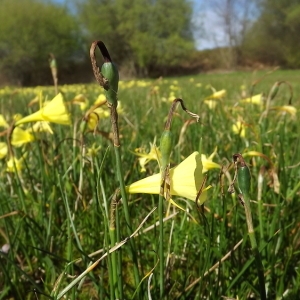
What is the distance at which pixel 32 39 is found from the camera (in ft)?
77.7

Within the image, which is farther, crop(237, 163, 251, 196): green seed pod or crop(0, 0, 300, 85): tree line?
crop(0, 0, 300, 85): tree line

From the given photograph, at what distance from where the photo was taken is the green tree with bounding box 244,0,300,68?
2422cm

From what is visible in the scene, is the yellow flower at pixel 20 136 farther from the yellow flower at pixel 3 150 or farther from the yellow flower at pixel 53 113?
the yellow flower at pixel 53 113

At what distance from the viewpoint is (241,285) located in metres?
0.59

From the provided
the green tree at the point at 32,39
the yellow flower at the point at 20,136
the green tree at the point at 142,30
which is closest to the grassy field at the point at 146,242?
the yellow flower at the point at 20,136

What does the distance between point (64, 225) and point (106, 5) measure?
27.7m

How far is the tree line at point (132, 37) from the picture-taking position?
77.3 feet

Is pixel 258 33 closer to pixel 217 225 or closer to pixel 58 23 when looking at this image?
pixel 58 23

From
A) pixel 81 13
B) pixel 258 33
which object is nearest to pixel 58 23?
pixel 81 13

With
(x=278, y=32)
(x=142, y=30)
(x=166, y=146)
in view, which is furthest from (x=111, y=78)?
(x=142, y=30)

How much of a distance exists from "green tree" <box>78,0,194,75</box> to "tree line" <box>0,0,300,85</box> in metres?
0.05

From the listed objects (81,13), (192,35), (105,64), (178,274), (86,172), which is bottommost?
(178,274)

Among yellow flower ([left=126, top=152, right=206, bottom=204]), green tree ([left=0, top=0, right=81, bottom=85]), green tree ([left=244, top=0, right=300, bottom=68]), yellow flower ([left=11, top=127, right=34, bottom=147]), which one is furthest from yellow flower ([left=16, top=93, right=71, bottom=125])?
green tree ([left=244, top=0, right=300, bottom=68])

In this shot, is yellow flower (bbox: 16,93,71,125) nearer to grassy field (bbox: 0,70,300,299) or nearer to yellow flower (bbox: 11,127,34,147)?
grassy field (bbox: 0,70,300,299)
